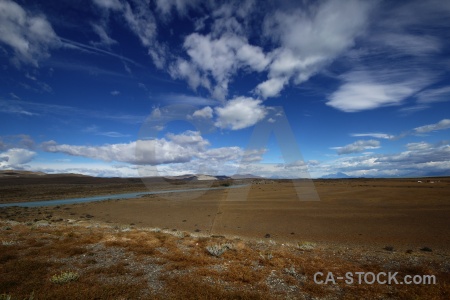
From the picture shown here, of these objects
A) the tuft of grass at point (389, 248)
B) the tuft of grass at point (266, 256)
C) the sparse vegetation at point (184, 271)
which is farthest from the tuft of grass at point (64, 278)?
the tuft of grass at point (389, 248)

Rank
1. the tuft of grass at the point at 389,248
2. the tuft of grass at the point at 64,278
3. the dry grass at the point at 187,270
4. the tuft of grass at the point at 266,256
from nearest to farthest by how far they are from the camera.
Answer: the dry grass at the point at 187,270
the tuft of grass at the point at 64,278
the tuft of grass at the point at 266,256
the tuft of grass at the point at 389,248

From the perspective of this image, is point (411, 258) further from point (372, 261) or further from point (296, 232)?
point (296, 232)

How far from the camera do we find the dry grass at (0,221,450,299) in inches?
299

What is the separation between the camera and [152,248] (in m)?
13.6

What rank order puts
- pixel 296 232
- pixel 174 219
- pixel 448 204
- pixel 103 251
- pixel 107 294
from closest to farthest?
pixel 107 294 → pixel 103 251 → pixel 296 232 → pixel 448 204 → pixel 174 219

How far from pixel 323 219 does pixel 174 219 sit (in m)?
18.4

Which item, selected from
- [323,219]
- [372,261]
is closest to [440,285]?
[372,261]

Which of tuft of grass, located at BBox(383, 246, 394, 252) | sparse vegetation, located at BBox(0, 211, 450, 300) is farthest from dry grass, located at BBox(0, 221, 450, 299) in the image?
tuft of grass, located at BBox(383, 246, 394, 252)

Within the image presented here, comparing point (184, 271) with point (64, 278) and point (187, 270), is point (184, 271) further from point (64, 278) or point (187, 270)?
point (64, 278)

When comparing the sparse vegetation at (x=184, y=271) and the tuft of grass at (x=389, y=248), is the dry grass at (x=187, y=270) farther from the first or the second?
the tuft of grass at (x=389, y=248)

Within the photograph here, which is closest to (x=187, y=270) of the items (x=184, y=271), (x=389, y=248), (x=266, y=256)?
(x=184, y=271)

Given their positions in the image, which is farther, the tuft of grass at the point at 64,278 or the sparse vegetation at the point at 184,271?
the tuft of grass at the point at 64,278

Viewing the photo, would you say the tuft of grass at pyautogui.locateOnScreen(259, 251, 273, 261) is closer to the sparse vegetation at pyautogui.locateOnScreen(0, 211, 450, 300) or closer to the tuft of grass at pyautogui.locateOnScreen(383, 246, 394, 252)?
the sparse vegetation at pyautogui.locateOnScreen(0, 211, 450, 300)

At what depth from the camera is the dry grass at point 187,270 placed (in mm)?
7602
